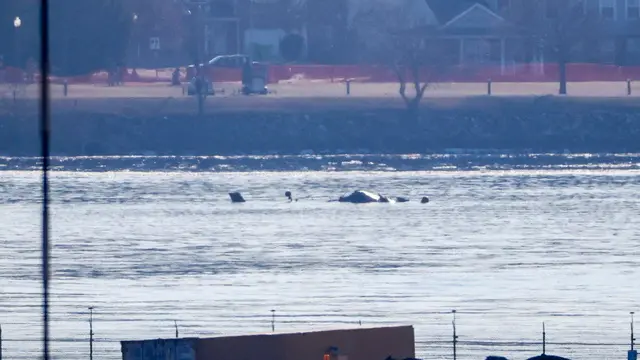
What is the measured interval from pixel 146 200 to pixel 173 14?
31446mm

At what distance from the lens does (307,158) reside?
87.9m

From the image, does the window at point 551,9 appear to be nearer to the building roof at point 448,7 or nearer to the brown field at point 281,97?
the building roof at point 448,7

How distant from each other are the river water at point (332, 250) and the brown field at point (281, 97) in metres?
2.07

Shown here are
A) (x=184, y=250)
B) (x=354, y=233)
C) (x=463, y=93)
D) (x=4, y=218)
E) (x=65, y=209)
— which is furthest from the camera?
(x=463, y=93)

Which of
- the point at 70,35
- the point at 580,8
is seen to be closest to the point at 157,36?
the point at 70,35

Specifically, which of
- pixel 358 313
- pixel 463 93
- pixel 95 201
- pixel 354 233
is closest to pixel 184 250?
pixel 354 233

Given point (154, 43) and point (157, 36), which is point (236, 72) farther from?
point (157, 36)

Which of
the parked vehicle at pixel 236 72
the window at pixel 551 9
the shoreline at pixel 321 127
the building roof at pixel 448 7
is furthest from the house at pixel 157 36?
the window at pixel 551 9

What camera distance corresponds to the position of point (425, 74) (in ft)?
315

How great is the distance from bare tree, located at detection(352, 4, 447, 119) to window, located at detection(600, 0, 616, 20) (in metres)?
7.52

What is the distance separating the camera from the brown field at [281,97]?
88500 millimetres

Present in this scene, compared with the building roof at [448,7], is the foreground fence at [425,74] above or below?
below

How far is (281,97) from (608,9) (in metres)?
17.9

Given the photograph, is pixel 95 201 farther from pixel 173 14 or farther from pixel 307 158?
pixel 173 14
